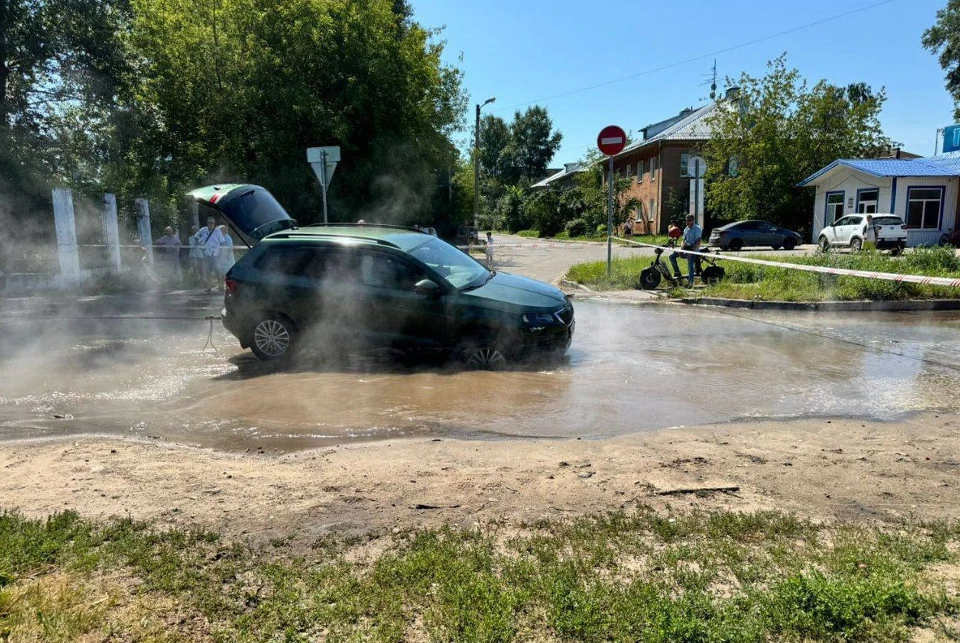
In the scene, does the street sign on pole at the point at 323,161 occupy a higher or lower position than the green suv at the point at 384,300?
higher

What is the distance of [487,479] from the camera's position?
14.3ft

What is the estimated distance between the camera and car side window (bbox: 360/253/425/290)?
766 cm

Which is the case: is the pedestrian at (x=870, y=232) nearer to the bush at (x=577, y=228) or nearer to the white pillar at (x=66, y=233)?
the bush at (x=577, y=228)

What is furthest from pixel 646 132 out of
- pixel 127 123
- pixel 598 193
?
pixel 127 123

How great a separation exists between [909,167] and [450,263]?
29333 mm

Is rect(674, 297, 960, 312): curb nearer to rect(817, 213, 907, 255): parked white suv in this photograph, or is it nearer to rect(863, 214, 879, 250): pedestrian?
rect(817, 213, 907, 255): parked white suv

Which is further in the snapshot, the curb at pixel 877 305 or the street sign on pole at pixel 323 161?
the street sign on pole at pixel 323 161

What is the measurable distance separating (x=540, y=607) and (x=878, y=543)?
182cm

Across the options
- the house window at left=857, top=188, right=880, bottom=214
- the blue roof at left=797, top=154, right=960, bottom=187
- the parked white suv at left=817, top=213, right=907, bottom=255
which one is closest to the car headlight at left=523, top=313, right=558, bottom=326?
the parked white suv at left=817, top=213, right=907, bottom=255

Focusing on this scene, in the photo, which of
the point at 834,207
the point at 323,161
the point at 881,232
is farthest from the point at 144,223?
the point at 834,207

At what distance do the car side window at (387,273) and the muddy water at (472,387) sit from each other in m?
0.99

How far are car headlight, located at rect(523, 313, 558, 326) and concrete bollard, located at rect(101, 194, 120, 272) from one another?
47.1 feet

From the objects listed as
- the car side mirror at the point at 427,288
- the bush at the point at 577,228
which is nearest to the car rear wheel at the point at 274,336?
the car side mirror at the point at 427,288

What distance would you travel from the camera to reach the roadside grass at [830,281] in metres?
12.4
